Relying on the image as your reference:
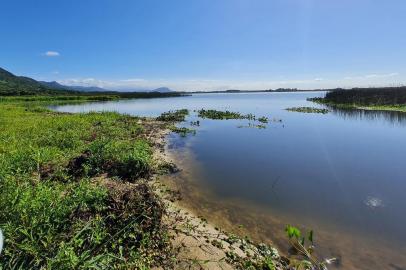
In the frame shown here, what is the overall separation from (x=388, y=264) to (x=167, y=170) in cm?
793

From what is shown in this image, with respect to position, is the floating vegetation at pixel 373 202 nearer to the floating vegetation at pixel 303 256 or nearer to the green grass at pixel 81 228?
the floating vegetation at pixel 303 256

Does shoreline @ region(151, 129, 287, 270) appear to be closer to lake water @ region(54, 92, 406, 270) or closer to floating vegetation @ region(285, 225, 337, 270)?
floating vegetation @ region(285, 225, 337, 270)

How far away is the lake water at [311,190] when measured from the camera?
684 cm

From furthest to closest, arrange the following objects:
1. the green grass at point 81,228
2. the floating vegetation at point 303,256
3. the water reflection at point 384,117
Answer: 1. the water reflection at point 384,117
2. the floating vegetation at point 303,256
3. the green grass at point 81,228

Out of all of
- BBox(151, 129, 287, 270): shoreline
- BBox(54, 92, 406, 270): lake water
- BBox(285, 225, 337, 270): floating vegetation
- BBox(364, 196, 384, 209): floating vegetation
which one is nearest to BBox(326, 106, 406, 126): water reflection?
BBox(54, 92, 406, 270): lake water

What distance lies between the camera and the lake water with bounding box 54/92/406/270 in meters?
6.84

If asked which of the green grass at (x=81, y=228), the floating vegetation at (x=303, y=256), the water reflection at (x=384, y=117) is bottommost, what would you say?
the floating vegetation at (x=303, y=256)

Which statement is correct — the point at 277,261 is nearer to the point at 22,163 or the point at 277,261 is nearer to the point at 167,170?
the point at 167,170

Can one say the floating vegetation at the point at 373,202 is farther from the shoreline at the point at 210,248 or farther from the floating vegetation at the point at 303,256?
the shoreline at the point at 210,248

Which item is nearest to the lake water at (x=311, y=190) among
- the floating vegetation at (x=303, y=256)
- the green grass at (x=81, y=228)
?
Answer: the floating vegetation at (x=303, y=256)

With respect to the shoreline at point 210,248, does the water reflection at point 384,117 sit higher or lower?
higher

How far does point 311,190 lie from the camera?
1015 cm

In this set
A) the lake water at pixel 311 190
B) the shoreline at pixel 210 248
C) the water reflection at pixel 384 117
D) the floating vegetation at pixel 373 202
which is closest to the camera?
the shoreline at pixel 210 248

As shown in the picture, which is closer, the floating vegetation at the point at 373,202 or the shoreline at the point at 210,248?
the shoreline at the point at 210,248
